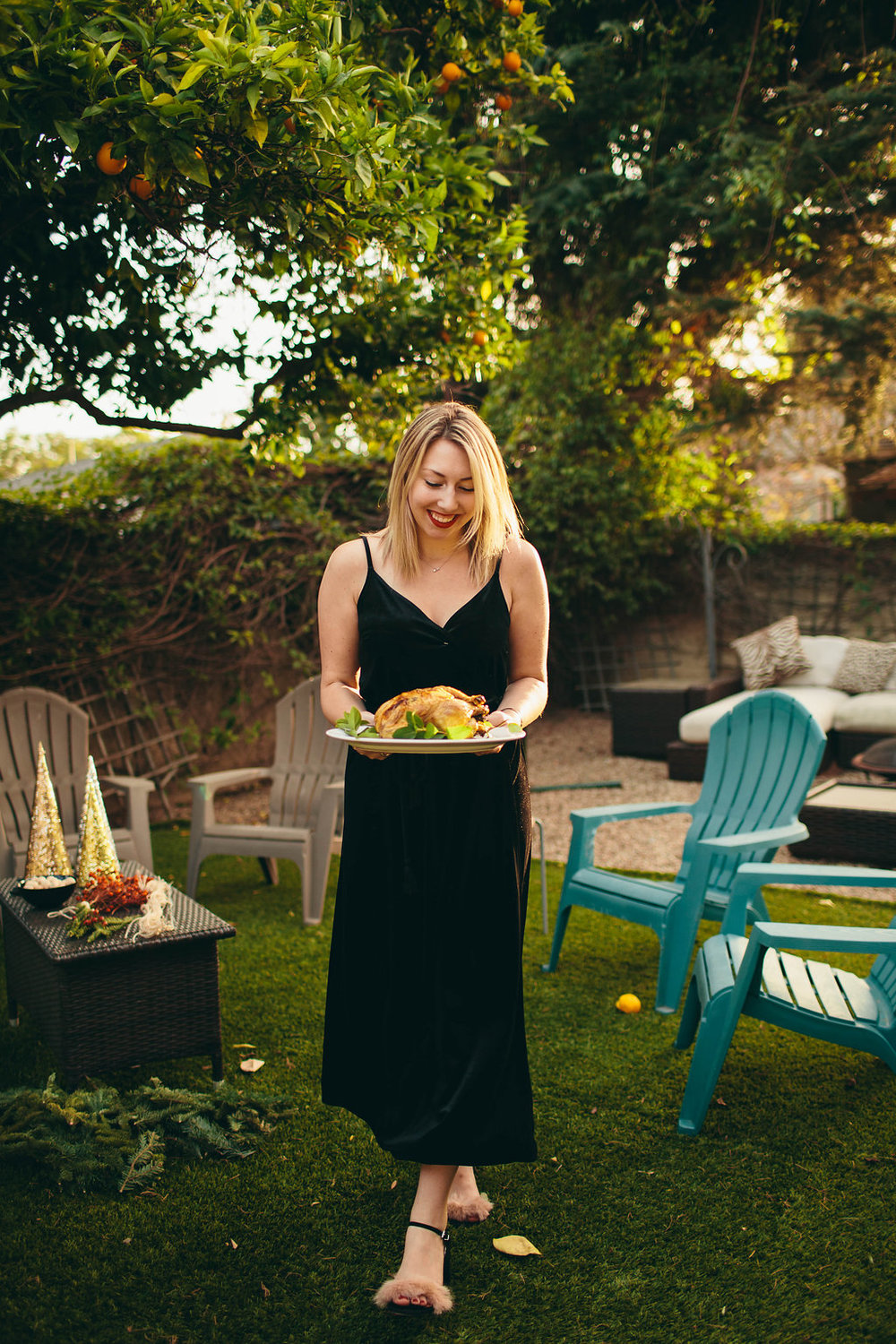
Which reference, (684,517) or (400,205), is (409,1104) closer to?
(400,205)

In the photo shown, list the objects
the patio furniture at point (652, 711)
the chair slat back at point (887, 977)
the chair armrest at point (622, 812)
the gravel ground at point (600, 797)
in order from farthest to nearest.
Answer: the patio furniture at point (652, 711), the gravel ground at point (600, 797), the chair armrest at point (622, 812), the chair slat back at point (887, 977)

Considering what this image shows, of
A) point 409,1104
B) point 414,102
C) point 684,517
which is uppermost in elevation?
point 414,102

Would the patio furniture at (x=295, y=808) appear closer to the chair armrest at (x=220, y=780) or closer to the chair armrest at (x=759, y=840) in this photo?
the chair armrest at (x=220, y=780)

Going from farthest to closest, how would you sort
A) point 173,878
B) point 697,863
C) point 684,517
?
point 684,517 < point 173,878 < point 697,863

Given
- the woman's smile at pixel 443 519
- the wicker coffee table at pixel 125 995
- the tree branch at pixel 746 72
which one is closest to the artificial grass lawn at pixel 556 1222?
the wicker coffee table at pixel 125 995

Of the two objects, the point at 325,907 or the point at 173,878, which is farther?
the point at 173,878

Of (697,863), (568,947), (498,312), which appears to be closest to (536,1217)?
(697,863)

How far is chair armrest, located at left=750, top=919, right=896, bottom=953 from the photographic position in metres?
2.20

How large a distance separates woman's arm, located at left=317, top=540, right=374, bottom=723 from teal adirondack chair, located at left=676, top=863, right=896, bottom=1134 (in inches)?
47.8

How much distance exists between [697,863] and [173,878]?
307 cm

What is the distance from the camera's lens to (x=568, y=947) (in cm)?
381

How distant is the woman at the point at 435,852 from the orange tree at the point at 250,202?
2.99ft

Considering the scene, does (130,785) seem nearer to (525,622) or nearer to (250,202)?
(250,202)

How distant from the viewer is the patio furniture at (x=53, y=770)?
4.18 m
